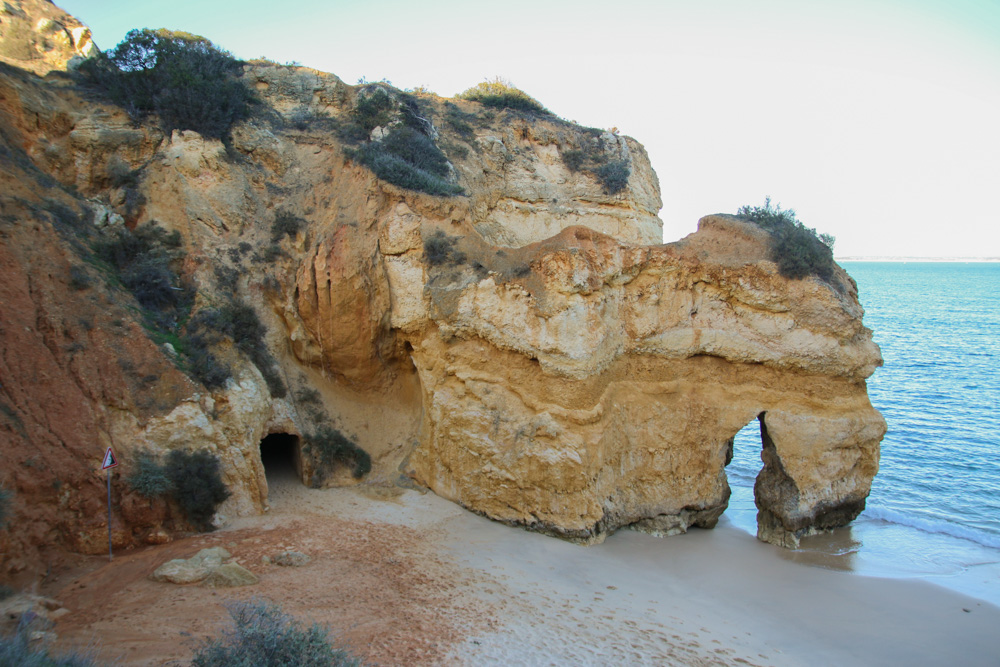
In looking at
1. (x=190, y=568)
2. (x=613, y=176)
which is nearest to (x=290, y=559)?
(x=190, y=568)

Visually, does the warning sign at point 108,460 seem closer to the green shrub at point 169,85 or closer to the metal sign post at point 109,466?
the metal sign post at point 109,466

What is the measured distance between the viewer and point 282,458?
13.5 metres

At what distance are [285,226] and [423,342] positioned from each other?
426 cm

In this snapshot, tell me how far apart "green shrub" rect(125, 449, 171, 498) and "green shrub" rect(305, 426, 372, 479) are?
3.31 meters

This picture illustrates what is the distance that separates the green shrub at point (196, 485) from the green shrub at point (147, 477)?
0.40ft

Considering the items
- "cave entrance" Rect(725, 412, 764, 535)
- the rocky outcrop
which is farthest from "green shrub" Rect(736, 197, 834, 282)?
the rocky outcrop

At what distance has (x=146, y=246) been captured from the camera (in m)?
12.1

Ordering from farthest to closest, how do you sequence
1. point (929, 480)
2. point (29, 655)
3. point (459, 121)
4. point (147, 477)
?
point (459, 121), point (929, 480), point (147, 477), point (29, 655)

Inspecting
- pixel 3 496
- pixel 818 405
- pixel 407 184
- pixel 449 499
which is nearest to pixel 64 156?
pixel 407 184

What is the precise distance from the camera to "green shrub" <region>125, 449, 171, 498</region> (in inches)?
358

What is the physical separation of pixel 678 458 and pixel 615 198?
32.3 ft

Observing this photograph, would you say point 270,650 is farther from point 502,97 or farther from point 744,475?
point 502,97

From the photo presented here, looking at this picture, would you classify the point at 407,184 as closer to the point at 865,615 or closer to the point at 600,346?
the point at 600,346

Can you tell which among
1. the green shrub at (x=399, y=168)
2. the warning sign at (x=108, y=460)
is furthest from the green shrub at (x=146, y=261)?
the green shrub at (x=399, y=168)
